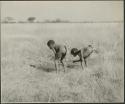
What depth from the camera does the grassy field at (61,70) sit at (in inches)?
61.7

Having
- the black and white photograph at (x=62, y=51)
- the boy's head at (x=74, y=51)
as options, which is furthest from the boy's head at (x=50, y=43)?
the boy's head at (x=74, y=51)

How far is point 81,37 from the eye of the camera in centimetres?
161

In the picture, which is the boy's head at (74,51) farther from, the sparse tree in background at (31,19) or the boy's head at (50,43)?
the sparse tree in background at (31,19)

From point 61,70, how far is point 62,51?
127 millimetres

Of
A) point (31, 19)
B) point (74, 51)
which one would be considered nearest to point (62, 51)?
point (74, 51)

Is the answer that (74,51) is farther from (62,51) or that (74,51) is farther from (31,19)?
(31,19)

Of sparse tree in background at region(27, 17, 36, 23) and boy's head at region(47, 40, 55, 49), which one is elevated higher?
sparse tree in background at region(27, 17, 36, 23)

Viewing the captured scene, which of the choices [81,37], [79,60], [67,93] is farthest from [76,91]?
[81,37]

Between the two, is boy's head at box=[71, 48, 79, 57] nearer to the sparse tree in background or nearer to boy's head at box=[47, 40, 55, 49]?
boy's head at box=[47, 40, 55, 49]

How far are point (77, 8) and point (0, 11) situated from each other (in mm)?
517

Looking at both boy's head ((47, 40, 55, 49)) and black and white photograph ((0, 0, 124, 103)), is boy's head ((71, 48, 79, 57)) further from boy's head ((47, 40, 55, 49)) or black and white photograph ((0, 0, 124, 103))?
boy's head ((47, 40, 55, 49))

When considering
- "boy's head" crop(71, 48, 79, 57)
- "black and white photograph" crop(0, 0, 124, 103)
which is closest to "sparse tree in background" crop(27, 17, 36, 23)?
"black and white photograph" crop(0, 0, 124, 103)

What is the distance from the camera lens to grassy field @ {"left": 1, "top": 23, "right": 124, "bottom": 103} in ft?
5.15

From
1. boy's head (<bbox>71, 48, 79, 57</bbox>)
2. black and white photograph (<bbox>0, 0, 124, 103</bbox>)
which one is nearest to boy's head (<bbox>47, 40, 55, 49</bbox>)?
black and white photograph (<bbox>0, 0, 124, 103</bbox>)
